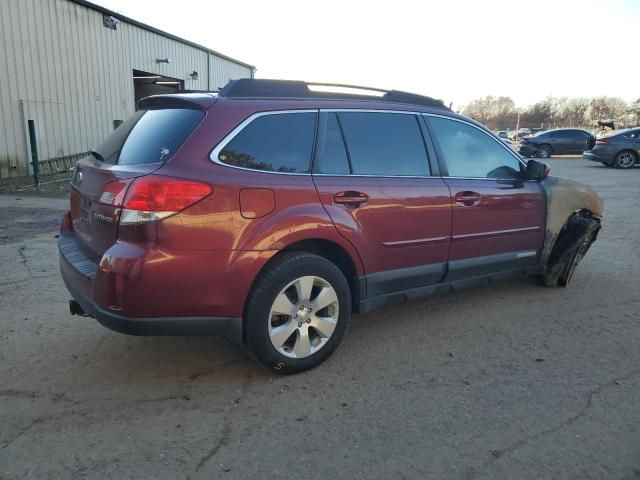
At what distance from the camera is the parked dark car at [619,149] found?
20.0 m

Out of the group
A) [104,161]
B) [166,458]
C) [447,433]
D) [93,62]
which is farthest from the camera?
[93,62]

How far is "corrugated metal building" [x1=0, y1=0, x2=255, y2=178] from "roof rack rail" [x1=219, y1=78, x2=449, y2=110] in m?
10.4

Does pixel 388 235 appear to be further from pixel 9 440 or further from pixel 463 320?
pixel 9 440

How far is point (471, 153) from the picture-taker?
4.42 metres

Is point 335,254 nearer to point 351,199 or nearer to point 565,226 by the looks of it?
point 351,199

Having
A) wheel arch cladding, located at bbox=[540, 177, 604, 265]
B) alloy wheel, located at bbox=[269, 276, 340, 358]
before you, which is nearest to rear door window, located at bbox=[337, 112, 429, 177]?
alloy wheel, located at bbox=[269, 276, 340, 358]

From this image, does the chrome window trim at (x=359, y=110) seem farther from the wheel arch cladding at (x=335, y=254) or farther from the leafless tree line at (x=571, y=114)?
the leafless tree line at (x=571, y=114)

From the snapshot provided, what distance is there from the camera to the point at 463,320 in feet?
14.4

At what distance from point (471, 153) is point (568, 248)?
1584 mm

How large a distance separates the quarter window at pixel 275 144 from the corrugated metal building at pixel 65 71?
419 inches

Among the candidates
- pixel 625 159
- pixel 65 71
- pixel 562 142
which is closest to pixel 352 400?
pixel 65 71

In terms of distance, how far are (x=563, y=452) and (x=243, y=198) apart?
2.17 meters

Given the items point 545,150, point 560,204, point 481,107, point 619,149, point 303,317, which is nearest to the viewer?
point 303,317

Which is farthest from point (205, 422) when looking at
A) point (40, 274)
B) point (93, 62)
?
point (93, 62)
